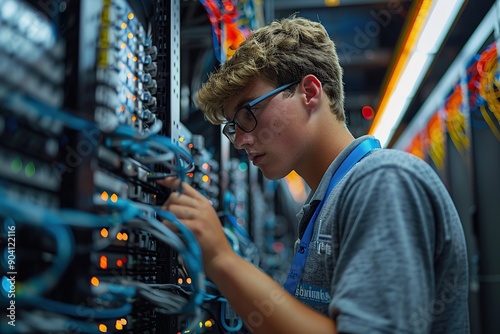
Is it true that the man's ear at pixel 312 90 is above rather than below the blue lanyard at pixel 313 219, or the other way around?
above

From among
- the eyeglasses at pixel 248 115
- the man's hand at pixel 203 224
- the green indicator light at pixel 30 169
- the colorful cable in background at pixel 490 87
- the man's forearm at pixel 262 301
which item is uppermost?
the colorful cable in background at pixel 490 87

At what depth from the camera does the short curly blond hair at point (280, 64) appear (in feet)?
4.30

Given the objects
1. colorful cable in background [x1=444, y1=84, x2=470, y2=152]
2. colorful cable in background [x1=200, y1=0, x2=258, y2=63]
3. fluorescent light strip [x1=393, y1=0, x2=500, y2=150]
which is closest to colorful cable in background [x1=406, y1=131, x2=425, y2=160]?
fluorescent light strip [x1=393, y1=0, x2=500, y2=150]

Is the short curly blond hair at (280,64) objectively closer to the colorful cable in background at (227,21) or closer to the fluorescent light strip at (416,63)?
the colorful cable in background at (227,21)

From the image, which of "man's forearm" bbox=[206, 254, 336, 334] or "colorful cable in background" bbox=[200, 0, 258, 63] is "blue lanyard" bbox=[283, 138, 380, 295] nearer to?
"man's forearm" bbox=[206, 254, 336, 334]

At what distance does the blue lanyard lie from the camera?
1.24m

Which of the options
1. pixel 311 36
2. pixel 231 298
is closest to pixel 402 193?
pixel 231 298

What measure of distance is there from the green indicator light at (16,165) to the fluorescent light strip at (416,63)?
8.76ft

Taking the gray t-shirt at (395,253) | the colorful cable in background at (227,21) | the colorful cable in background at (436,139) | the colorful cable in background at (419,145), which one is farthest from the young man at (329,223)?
the colorful cable in background at (419,145)

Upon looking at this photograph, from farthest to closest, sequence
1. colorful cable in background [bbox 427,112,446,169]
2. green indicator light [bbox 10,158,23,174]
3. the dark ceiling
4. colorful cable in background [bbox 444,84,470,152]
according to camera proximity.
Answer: colorful cable in background [bbox 427,112,446,169]
colorful cable in background [bbox 444,84,470,152]
the dark ceiling
green indicator light [bbox 10,158,23,174]

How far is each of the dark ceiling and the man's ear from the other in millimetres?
799

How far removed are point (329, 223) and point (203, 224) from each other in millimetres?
339

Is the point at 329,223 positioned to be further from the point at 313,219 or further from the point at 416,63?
the point at 416,63

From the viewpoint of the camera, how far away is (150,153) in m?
0.99
